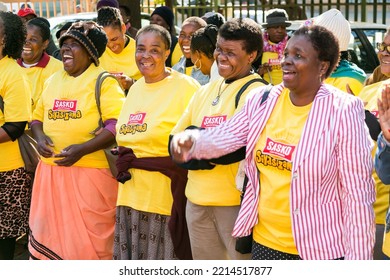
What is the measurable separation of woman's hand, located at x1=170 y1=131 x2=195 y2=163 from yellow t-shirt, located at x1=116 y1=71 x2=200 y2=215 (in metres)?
1.01

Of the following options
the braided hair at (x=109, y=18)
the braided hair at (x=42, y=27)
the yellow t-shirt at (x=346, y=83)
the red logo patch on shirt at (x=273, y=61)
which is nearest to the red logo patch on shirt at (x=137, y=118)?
the yellow t-shirt at (x=346, y=83)

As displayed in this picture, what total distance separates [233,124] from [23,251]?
13.2 ft

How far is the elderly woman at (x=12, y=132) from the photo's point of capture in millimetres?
5918

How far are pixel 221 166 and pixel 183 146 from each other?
1.73 ft

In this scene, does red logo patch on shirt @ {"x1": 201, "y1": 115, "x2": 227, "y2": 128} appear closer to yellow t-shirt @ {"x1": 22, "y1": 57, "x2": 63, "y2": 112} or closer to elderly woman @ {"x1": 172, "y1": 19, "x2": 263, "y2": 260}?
elderly woman @ {"x1": 172, "y1": 19, "x2": 263, "y2": 260}

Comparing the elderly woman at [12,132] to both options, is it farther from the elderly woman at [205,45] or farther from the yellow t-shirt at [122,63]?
the elderly woman at [205,45]

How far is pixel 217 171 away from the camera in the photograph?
174 inches

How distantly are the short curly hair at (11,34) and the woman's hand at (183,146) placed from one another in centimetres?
262

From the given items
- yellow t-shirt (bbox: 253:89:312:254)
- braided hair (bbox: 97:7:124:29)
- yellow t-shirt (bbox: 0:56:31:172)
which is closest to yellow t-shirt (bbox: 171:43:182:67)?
braided hair (bbox: 97:7:124:29)

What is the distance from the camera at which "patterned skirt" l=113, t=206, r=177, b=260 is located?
5.11 meters

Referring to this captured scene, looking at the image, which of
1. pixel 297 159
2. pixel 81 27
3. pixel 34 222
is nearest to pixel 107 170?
pixel 34 222

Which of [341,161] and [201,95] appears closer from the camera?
[341,161]

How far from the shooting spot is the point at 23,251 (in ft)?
23.9
